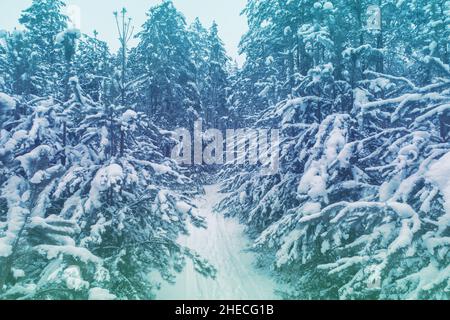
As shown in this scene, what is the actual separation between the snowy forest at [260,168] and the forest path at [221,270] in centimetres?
15

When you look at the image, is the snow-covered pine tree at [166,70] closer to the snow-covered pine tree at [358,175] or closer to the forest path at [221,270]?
the snow-covered pine tree at [358,175]

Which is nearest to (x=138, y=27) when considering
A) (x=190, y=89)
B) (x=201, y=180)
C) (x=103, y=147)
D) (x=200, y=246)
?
(x=103, y=147)

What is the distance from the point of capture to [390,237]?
539 cm

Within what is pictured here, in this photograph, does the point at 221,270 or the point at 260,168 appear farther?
the point at 260,168

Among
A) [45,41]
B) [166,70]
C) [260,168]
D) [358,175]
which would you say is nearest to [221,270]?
[260,168]

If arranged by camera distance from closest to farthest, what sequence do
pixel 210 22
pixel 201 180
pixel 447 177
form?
pixel 447 177 < pixel 210 22 < pixel 201 180

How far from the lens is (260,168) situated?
8.54 m

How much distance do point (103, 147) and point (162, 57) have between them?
4.55 metres

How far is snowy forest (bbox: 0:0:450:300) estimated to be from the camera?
5340 millimetres

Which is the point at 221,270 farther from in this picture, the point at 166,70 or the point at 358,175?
the point at 166,70

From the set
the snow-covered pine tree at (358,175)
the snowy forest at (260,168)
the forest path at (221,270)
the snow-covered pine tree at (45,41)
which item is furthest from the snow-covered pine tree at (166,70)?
the forest path at (221,270)

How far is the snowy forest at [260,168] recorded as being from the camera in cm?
534

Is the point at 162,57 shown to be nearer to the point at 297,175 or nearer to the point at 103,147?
the point at 103,147

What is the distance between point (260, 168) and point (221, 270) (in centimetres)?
272
